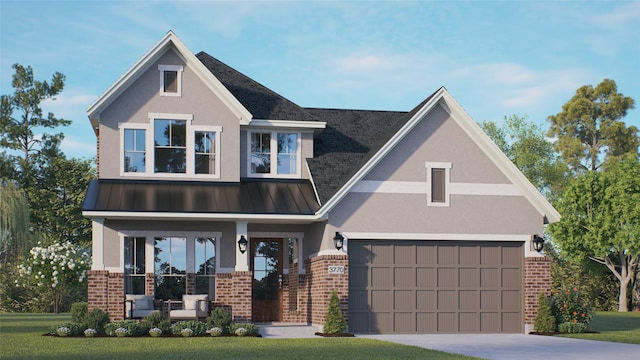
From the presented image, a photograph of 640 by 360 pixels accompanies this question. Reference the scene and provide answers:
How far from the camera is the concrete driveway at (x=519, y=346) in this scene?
1656 cm

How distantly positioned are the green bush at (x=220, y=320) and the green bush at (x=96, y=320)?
2671mm

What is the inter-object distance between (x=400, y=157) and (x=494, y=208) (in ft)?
10.2

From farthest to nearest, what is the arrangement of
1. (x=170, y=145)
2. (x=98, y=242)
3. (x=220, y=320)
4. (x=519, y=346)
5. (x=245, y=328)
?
1. (x=170, y=145)
2. (x=98, y=242)
3. (x=220, y=320)
4. (x=245, y=328)
5. (x=519, y=346)

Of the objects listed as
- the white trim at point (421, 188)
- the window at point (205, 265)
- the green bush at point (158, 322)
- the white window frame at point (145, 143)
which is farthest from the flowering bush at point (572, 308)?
the white window frame at point (145, 143)

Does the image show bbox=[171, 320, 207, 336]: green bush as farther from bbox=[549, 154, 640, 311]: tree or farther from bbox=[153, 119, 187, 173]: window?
bbox=[549, 154, 640, 311]: tree

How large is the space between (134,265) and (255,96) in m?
6.48

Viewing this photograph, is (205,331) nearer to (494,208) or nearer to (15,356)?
(15,356)

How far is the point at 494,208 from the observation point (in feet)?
78.7

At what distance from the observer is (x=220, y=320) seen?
2184cm

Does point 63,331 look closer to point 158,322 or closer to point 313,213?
point 158,322

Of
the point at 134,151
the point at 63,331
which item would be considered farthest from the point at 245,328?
the point at 134,151

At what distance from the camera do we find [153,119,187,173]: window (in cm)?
2469

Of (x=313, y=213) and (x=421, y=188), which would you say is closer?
(x=313, y=213)

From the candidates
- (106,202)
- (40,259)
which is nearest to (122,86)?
(106,202)
